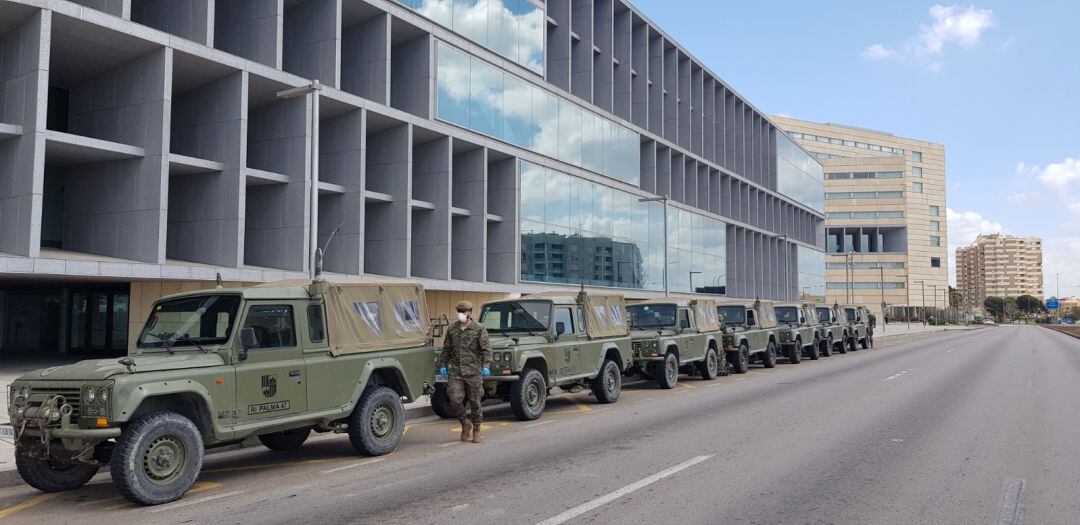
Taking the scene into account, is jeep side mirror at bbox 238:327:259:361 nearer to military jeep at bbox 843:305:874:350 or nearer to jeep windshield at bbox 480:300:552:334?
jeep windshield at bbox 480:300:552:334

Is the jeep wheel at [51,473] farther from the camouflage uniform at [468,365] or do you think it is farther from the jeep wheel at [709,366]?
the jeep wheel at [709,366]

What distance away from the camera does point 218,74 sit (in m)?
22.8

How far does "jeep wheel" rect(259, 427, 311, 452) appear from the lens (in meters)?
9.97

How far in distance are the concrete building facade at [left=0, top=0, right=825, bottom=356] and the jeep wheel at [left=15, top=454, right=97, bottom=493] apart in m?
10.3

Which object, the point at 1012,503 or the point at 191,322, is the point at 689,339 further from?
the point at 191,322

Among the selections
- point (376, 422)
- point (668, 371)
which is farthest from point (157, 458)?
point (668, 371)

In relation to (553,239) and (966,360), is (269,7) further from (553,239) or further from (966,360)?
(966,360)

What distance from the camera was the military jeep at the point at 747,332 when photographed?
72.9 feet

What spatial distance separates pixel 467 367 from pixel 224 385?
3.62 m

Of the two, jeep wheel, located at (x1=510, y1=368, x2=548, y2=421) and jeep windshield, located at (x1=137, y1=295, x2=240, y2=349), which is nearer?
jeep windshield, located at (x1=137, y1=295, x2=240, y2=349)

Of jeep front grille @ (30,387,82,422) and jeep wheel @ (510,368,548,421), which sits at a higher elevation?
jeep front grille @ (30,387,82,422)

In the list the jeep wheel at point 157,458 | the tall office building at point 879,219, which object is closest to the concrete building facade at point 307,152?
the jeep wheel at point 157,458

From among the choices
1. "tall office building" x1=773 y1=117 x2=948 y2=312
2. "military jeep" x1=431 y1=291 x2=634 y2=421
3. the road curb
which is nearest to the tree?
"tall office building" x1=773 y1=117 x2=948 y2=312

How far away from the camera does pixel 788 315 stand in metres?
27.5
